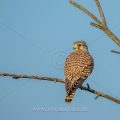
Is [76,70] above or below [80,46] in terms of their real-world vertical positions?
below

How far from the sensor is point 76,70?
7473 mm

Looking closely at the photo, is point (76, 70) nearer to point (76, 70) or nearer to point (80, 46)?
point (76, 70)

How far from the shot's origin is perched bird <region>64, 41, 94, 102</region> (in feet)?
22.6

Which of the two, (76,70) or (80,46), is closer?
(76,70)

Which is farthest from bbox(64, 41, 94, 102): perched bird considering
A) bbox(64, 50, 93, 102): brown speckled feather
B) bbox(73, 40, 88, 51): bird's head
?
bbox(73, 40, 88, 51): bird's head

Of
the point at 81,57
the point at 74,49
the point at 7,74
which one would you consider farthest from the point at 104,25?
the point at 74,49

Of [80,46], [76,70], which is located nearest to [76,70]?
[76,70]

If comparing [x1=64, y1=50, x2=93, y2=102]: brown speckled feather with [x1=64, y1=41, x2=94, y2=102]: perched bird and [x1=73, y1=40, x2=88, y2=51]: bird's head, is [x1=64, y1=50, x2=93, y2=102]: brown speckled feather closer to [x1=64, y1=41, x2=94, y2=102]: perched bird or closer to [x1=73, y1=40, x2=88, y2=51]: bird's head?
[x1=64, y1=41, x2=94, y2=102]: perched bird

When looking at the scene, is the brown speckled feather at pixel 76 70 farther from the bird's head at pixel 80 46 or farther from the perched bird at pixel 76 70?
the bird's head at pixel 80 46

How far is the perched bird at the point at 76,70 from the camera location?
6.88 metres

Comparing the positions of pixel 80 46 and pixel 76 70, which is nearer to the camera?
Result: pixel 76 70

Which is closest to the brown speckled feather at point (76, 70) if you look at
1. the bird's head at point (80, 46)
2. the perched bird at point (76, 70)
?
the perched bird at point (76, 70)

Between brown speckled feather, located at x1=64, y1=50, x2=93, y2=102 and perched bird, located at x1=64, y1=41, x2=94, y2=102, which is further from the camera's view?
brown speckled feather, located at x1=64, y1=50, x2=93, y2=102

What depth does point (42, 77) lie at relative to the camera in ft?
13.5
